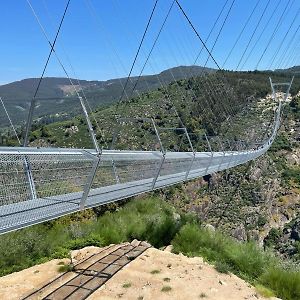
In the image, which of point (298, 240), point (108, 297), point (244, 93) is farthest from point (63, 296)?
point (244, 93)

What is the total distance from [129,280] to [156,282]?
0.44 metres

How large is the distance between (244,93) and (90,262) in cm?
4875

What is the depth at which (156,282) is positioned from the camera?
773 cm

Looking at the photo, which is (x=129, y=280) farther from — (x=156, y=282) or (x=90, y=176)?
(x=90, y=176)

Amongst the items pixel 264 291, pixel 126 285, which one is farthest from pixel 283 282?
pixel 126 285

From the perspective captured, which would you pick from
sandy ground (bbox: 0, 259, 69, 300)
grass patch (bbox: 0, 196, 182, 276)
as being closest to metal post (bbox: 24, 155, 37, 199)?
sandy ground (bbox: 0, 259, 69, 300)

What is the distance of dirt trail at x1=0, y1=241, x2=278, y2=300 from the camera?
23.9 ft

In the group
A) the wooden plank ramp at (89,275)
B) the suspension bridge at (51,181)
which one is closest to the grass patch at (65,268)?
the wooden plank ramp at (89,275)

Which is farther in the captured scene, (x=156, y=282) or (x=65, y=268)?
(x=65, y=268)

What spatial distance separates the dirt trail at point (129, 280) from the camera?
729 cm

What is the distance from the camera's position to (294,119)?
5656cm

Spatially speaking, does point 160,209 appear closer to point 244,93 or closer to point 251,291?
point 251,291

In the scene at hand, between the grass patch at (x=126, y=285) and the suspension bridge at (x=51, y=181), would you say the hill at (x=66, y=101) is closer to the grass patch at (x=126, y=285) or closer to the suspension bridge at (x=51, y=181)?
the suspension bridge at (x=51, y=181)

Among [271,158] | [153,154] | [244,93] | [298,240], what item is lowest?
[298,240]
